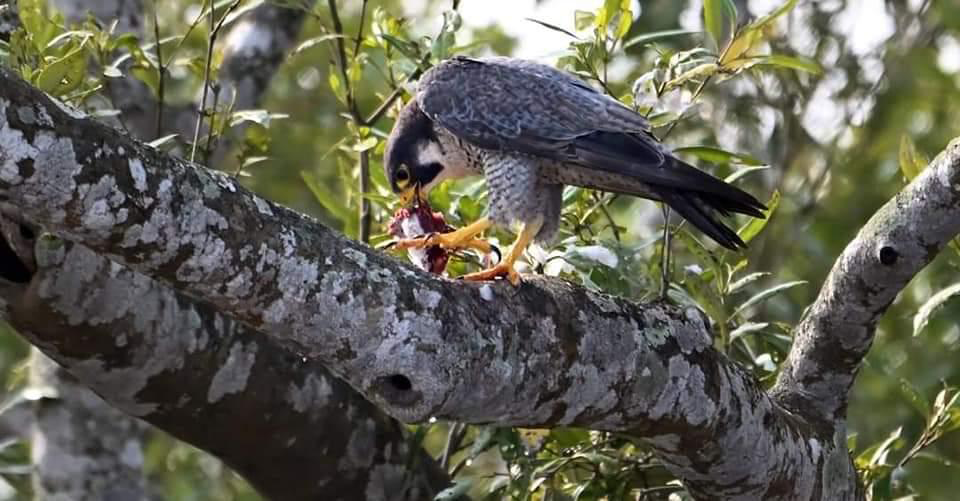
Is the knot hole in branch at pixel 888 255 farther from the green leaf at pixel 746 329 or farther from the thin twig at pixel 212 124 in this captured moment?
the thin twig at pixel 212 124

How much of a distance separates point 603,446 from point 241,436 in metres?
0.96

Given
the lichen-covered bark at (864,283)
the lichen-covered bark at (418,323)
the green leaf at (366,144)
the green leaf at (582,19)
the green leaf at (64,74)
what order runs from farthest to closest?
the green leaf at (366,144), the green leaf at (582,19), the green leaf at (64,74), the lichen-covered bark at (864,283), the lichen-covered bark at (418,323)

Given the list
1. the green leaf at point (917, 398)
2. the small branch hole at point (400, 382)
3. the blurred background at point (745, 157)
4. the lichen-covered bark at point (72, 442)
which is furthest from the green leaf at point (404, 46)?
the lichen-covered bark at point (72, 442)

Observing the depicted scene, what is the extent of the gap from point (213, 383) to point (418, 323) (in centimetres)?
101

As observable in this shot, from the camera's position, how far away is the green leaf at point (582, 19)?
4.24m

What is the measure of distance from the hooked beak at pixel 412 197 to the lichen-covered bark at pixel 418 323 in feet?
2.16

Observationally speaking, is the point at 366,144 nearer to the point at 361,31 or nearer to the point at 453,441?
the point at 361,31

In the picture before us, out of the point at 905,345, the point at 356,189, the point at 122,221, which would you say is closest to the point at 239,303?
the point at 122,221

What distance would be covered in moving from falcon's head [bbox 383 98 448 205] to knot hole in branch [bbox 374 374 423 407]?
1.29 meters

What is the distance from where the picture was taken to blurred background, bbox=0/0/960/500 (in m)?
4.34

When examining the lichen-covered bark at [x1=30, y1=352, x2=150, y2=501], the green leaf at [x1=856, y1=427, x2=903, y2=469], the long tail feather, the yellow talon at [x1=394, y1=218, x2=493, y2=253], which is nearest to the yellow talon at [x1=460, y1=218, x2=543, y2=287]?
the yellow talon at [x1=394, y1=218, x2=493, y2=253]

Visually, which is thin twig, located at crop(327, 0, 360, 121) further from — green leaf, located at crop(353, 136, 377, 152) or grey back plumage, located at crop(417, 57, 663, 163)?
grey back plumage, located at crop(417, 57, 663, 163)

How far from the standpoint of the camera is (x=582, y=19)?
4250 millimetres

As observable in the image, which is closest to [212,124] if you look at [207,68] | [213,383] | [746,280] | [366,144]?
[207,68]
